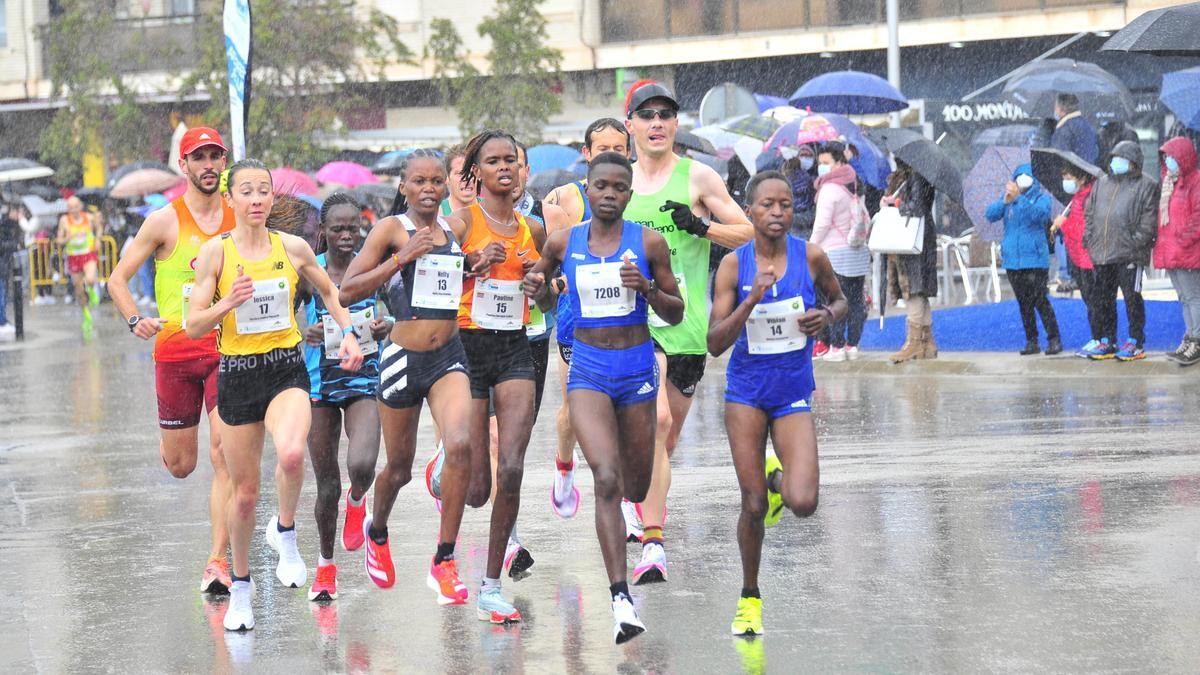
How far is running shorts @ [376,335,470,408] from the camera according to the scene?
7.95 meters

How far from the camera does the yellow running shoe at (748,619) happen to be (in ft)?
23.2

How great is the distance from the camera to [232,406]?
7.85m

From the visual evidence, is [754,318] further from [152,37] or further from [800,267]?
[152,37]

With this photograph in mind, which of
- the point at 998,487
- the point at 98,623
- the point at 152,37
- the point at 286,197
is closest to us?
the point at 98,623

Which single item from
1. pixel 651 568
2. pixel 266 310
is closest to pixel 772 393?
pixel 651 568

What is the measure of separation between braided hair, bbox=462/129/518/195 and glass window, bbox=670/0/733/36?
33.9 m

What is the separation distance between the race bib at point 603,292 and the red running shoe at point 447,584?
48.9 inches

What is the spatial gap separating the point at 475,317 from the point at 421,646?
4.91ft

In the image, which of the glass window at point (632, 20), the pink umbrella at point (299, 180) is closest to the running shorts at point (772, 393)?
the pink umbrella at point (299, 180)

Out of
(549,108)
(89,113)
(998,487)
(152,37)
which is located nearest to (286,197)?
(998,487)

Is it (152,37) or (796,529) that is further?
(152,37)

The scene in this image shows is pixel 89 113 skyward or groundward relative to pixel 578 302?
skyward

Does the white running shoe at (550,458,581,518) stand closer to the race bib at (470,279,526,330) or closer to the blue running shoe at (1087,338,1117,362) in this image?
the race bib at (470,279,526,330)

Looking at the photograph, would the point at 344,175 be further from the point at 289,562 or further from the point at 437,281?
the point at 437,281
